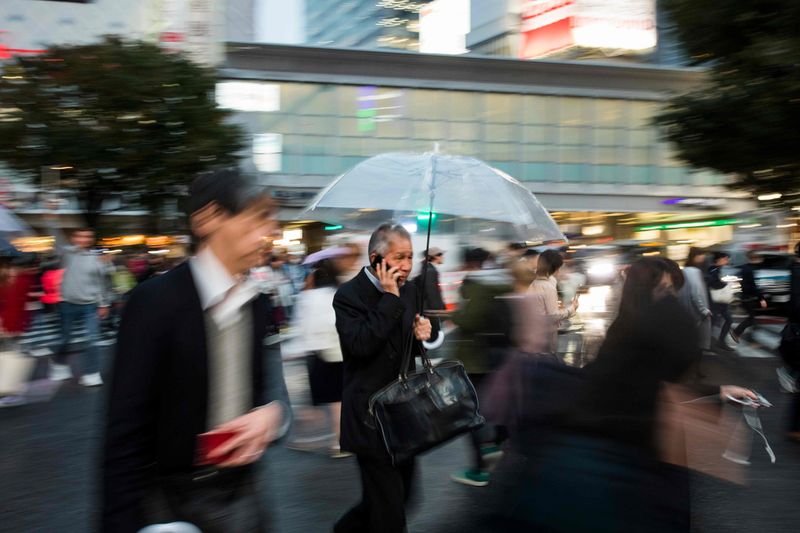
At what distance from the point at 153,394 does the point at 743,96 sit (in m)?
13.1

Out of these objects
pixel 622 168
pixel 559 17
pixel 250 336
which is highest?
pixel 559 17

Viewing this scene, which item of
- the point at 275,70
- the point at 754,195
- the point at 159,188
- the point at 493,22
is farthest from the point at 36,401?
the point at 493,22

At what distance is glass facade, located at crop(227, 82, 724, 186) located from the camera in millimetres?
35938

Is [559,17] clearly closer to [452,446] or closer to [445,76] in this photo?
[445,76]

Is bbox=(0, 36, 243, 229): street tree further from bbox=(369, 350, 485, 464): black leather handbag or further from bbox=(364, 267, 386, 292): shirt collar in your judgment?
bbox=(369, 350, 485, 464): black leather handbag

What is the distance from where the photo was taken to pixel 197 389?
1.85m

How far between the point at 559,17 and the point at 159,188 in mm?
28310

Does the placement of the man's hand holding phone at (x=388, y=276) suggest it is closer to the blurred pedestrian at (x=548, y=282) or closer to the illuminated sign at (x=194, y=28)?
the blurred pedestrian at (x=548, y=282)

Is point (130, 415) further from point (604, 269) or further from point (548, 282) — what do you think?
point (604, 269)

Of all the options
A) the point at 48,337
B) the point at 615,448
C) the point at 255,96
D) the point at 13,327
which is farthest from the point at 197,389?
the point at 255,96

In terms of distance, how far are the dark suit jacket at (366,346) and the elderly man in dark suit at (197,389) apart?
1.59 metres

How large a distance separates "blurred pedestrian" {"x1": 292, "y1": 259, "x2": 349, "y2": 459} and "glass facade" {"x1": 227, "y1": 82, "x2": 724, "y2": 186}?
28729 mm

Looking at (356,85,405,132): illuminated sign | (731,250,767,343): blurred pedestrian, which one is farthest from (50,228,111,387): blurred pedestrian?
(356,85,405,132): illuminated sign

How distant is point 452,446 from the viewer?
7.01m
